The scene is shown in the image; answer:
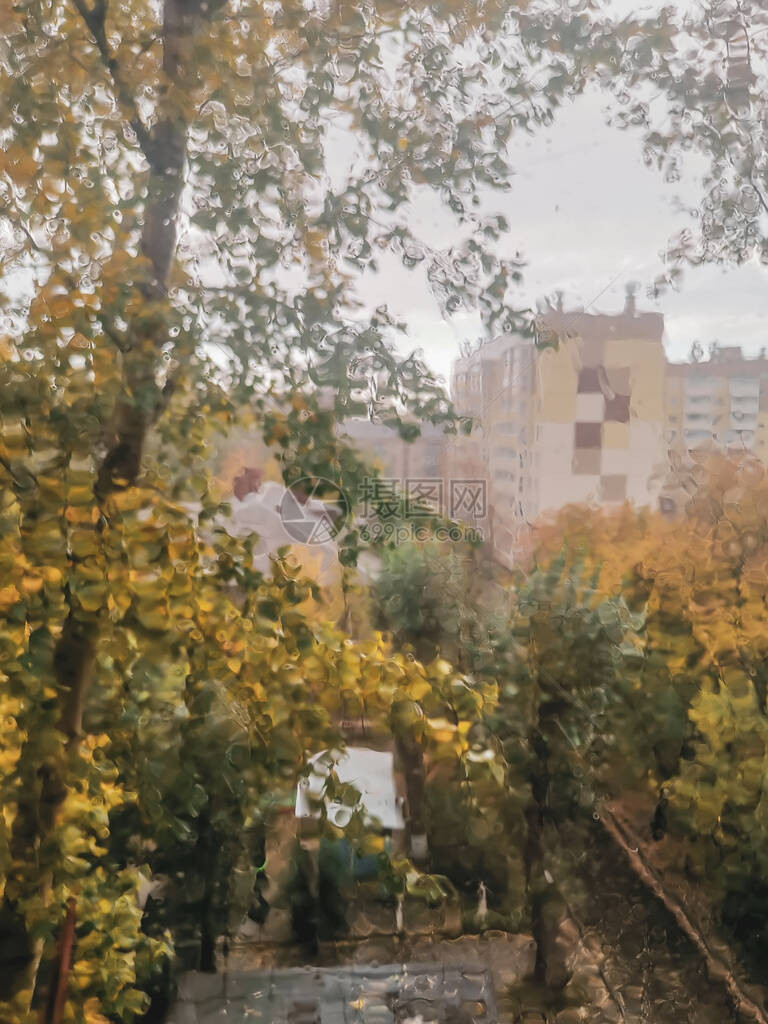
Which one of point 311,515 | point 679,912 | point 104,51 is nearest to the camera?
point 104,51

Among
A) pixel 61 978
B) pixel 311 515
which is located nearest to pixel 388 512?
pixel 311 515

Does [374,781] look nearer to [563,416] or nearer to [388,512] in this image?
[388,512]

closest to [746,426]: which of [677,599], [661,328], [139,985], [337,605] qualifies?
[661,328]

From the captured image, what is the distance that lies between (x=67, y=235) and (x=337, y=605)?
558 mm

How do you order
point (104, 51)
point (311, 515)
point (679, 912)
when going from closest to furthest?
point (104, 51)
point (311, 515)
point (679, 912)

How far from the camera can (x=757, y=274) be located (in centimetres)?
109

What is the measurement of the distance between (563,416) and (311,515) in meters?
0.37

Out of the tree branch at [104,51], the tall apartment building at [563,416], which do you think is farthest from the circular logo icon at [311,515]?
the tree branch at [104,51]

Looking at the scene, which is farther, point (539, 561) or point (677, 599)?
point (677, 599)

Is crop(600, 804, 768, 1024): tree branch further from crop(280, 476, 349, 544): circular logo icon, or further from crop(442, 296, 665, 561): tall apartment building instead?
crop(280, 476, 349, 544): circular logo icon

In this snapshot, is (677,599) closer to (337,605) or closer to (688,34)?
(337,605)

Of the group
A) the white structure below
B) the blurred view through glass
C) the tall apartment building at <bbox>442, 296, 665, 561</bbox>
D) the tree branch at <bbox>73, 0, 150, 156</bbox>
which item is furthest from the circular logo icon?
the tree branch at <bbox>73, 0, 150, 156</bbox>

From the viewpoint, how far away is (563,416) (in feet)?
3.51

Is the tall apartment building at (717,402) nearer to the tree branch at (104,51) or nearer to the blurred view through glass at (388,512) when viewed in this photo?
the blurred view through glass at (388,512)
